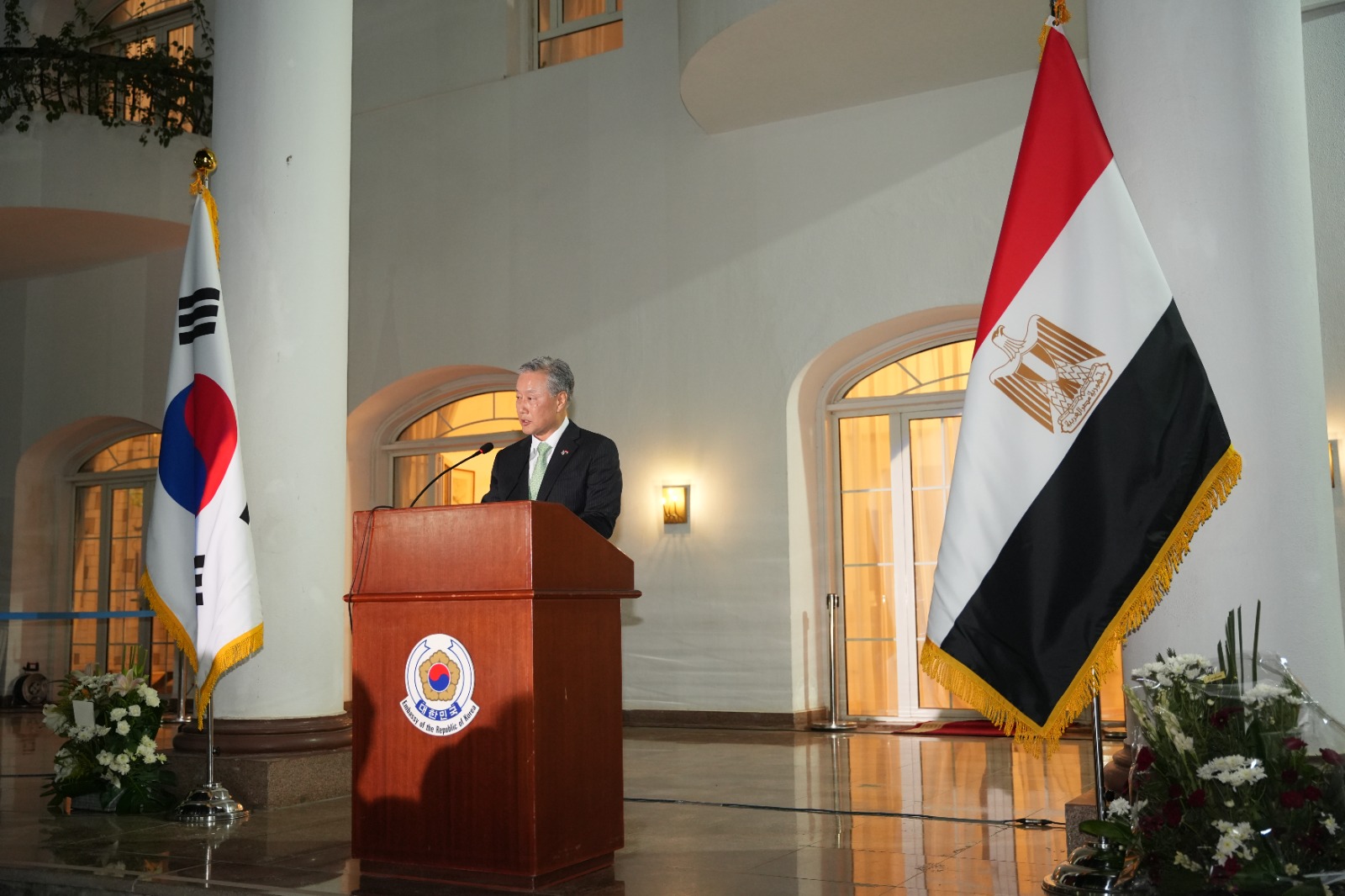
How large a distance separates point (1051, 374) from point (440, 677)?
5.97 ft

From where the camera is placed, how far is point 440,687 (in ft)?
11.4

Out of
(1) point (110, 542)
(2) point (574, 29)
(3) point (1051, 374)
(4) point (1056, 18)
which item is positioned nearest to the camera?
(3) point (1051, 374)

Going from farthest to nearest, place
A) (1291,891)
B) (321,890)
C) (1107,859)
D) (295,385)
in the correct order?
(295,385) → (321,890) → (1107,859) → (1291,891)

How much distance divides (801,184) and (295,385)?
439 cm

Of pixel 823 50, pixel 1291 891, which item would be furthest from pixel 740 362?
pixel 1291 891

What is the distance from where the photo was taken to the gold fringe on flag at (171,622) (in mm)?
4910

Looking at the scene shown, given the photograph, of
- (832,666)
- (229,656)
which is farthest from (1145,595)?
(832,666)

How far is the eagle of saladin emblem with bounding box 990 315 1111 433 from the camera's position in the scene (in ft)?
10.6

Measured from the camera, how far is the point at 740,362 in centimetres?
878

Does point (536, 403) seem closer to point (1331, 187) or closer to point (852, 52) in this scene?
point (852, 52)

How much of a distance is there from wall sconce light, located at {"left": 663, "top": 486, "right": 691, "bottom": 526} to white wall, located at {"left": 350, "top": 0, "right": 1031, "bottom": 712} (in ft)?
0.28

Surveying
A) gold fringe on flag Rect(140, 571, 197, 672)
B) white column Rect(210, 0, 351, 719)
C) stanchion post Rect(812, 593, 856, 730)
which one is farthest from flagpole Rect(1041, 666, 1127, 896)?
stanchion post Rect(812, 593, 856, 730)

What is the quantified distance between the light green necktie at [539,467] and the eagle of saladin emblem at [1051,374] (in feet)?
5.02

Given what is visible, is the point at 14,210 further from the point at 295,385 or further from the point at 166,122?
the point at 295,385
